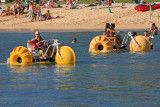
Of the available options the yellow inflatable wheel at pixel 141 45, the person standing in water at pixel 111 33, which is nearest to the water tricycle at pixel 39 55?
the person standing in water at pixel 111 33

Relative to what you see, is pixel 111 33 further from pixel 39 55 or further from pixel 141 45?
pixel 39 55

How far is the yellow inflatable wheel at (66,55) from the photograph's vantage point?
24203mm

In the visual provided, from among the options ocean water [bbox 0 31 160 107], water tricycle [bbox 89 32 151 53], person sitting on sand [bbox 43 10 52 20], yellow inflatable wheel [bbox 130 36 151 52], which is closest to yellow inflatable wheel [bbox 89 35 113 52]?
water tricycle [bbox 89 32 151 53]

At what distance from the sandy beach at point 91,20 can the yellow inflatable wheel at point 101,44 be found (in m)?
21.7

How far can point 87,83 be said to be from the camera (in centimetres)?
1952

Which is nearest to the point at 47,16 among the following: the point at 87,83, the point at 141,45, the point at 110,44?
the point at 141,45

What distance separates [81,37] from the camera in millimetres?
45188

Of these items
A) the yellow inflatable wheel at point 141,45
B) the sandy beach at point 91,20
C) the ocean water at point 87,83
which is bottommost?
the ocean water at point 87,83

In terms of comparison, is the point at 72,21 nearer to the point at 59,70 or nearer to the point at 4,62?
the point at 4,62

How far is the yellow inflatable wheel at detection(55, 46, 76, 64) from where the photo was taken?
2420cm

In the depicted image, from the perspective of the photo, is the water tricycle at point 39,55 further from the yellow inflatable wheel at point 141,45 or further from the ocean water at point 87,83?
the yellow inflatable wheel at point 141,45

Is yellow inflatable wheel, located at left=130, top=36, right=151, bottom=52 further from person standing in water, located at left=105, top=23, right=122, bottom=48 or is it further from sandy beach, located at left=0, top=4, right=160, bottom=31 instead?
sandy beach, located at left=0, top=4, right=160, bottom=31

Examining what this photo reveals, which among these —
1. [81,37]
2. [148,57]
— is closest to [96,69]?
[148,57]

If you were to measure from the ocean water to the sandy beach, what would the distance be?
2586 cm
